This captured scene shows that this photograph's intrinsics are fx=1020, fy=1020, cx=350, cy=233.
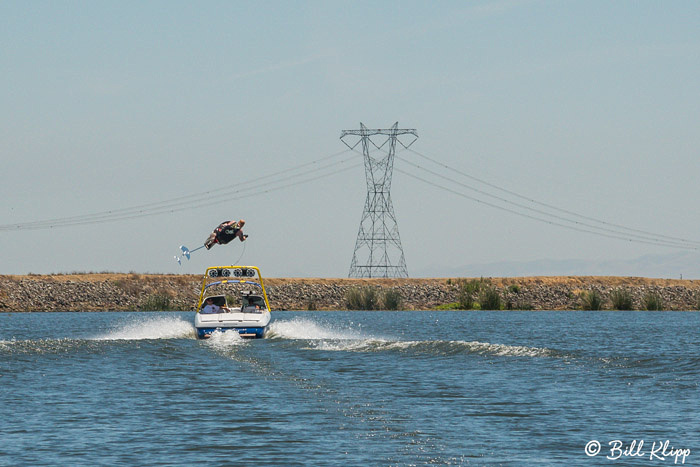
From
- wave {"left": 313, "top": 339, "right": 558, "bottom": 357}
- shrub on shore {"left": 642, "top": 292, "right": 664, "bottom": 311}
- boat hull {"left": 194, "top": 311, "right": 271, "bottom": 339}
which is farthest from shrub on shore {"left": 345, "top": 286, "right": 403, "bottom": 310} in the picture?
wave {"left": 313, "top": 339, "right": 558, "bottom": 357}

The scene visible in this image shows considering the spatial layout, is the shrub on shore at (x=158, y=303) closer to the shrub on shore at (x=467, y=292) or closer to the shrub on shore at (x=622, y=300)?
the shrub on shore at (x=467, y=292)

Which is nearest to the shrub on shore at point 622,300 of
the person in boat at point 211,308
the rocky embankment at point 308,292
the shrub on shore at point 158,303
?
the rocky embankment at point 308,292

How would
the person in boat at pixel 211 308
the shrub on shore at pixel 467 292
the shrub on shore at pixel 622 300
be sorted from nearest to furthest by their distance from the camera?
the person in boat at pixel 211 308 → the shrub on shore at pixel 622 300 → the shrub on shore at pixel 467 292

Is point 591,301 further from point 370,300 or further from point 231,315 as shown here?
point 231,315

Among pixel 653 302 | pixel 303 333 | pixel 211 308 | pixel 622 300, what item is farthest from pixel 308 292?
pixel 211 308

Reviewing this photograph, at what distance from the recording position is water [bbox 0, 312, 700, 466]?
69.5 feet

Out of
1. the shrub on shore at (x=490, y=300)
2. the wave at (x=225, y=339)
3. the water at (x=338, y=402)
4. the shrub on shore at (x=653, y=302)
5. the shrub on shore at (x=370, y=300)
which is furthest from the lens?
the shrub on shore at (x=653, y=302)

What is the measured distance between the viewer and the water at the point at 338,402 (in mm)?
21188

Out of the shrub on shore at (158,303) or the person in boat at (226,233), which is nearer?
the person in boat at (226,233)

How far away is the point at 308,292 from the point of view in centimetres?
11131

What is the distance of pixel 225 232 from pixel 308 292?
6093cm

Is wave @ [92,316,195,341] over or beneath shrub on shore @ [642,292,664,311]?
beneath

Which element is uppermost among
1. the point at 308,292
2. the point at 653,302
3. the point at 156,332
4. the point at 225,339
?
the point at 308,292

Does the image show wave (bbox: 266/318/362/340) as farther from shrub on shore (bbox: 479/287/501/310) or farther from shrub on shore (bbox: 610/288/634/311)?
shrub on shore (bbox: 610/288/634/311)
